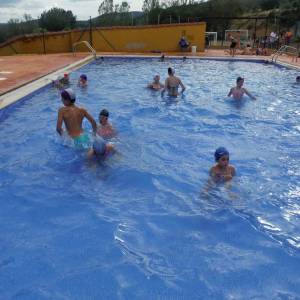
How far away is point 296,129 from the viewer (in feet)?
26.5

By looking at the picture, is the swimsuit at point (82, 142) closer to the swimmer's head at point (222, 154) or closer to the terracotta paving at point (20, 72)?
the swimmer's head at point (222, 154)

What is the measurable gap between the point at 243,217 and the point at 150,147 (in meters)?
2.83

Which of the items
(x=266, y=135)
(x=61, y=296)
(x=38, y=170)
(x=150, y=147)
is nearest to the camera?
(x=61, y=296)

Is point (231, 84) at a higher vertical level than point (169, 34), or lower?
lower

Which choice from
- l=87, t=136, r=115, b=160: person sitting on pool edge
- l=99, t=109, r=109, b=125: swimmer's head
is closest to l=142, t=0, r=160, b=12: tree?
l=99, t=109, r=109, b=125: swimmer's head

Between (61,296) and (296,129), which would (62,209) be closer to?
(61,296)

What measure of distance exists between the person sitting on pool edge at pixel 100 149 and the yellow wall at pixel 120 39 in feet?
60.7

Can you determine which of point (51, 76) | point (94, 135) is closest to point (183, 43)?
point (51, 76)

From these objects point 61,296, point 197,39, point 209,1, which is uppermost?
point 209,1

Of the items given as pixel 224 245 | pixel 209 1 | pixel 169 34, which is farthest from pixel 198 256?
pixel 209 1

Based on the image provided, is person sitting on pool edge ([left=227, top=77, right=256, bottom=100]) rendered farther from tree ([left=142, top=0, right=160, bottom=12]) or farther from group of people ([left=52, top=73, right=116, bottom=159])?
tree ([left=142, top=0, right=160, bottom=12])

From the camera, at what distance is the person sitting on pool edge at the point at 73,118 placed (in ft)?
19.7

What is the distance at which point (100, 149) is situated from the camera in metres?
5.69

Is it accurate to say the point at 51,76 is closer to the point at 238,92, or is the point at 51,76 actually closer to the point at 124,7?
the point at 238,92
